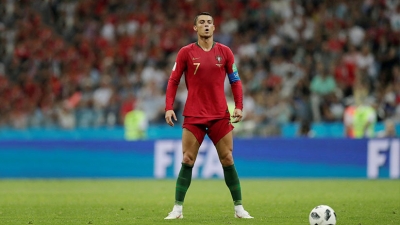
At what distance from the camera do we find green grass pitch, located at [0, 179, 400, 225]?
30.2ft

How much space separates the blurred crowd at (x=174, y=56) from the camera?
21359mm

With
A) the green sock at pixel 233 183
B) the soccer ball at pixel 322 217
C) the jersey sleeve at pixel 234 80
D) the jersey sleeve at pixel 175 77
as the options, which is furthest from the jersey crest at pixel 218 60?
the soccer ball at pixel 322 217

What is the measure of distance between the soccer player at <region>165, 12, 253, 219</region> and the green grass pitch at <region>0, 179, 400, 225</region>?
47cm

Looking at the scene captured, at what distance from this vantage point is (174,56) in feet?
80.5

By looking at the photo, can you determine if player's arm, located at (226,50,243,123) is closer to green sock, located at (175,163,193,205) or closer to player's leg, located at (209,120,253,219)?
player's leg, located at (209,120,253,219)

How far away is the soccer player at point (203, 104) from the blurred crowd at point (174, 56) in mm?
10673

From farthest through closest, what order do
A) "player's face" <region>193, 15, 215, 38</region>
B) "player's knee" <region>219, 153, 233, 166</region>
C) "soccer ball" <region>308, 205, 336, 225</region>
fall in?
"player's knee" <region>219, 153, 233, 166</region> → "player's face" <region>193, 15, 215, 38</region> → "soccer ball" <region>308, 205, 336, 225</region>

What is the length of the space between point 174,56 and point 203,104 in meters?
15.4

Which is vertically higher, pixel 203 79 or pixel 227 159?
pixel 203 79

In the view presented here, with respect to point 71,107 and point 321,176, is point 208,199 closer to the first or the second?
point 321,176

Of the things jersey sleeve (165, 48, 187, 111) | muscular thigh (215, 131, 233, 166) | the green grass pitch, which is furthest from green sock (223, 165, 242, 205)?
jersey sleeve (165, 48, 187, 111)

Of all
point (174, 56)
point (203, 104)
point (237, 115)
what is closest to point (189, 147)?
point (203, 104)

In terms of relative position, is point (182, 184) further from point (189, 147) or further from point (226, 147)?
point (226, 147)

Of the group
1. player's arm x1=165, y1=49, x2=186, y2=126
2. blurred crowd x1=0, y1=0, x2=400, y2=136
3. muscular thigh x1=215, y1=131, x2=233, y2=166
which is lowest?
muscular thigh x1=215, y1=131, x2=233, y2=166
